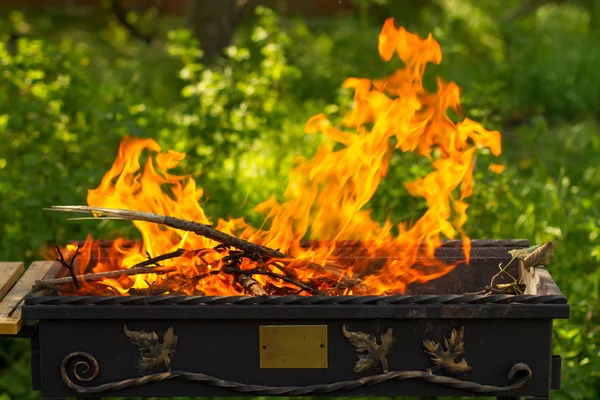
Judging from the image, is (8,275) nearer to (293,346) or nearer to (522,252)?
(293,346)

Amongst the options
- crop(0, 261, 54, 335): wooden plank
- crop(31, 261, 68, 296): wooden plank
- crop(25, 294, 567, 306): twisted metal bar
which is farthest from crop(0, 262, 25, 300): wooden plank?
crop(25, 294, 567, 306): twisted metal bar

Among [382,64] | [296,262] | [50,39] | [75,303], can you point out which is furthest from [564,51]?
[75,303]

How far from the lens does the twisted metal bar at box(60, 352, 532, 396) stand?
293 cm

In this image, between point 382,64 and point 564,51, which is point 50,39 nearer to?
point 382,64

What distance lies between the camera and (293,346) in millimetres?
2928

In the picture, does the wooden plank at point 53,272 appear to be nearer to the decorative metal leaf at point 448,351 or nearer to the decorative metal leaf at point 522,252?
the decorative metal leaf at point 448,351

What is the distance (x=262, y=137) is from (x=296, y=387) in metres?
3.52

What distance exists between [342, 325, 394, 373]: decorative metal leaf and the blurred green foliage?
4.92 ft

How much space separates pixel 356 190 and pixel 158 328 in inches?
36.9

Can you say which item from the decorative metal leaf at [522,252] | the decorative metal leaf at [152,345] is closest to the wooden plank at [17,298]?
the decorative metal leaf at [152,345]

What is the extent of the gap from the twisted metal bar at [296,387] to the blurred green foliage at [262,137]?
1.28 meters

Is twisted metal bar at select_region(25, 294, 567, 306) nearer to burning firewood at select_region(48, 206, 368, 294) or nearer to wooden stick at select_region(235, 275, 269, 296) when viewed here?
wooden stick at select_region(235, 275, 269, 296)

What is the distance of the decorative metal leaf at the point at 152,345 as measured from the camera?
2936 millimetres

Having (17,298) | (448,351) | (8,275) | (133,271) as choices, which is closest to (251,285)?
(133,271)
